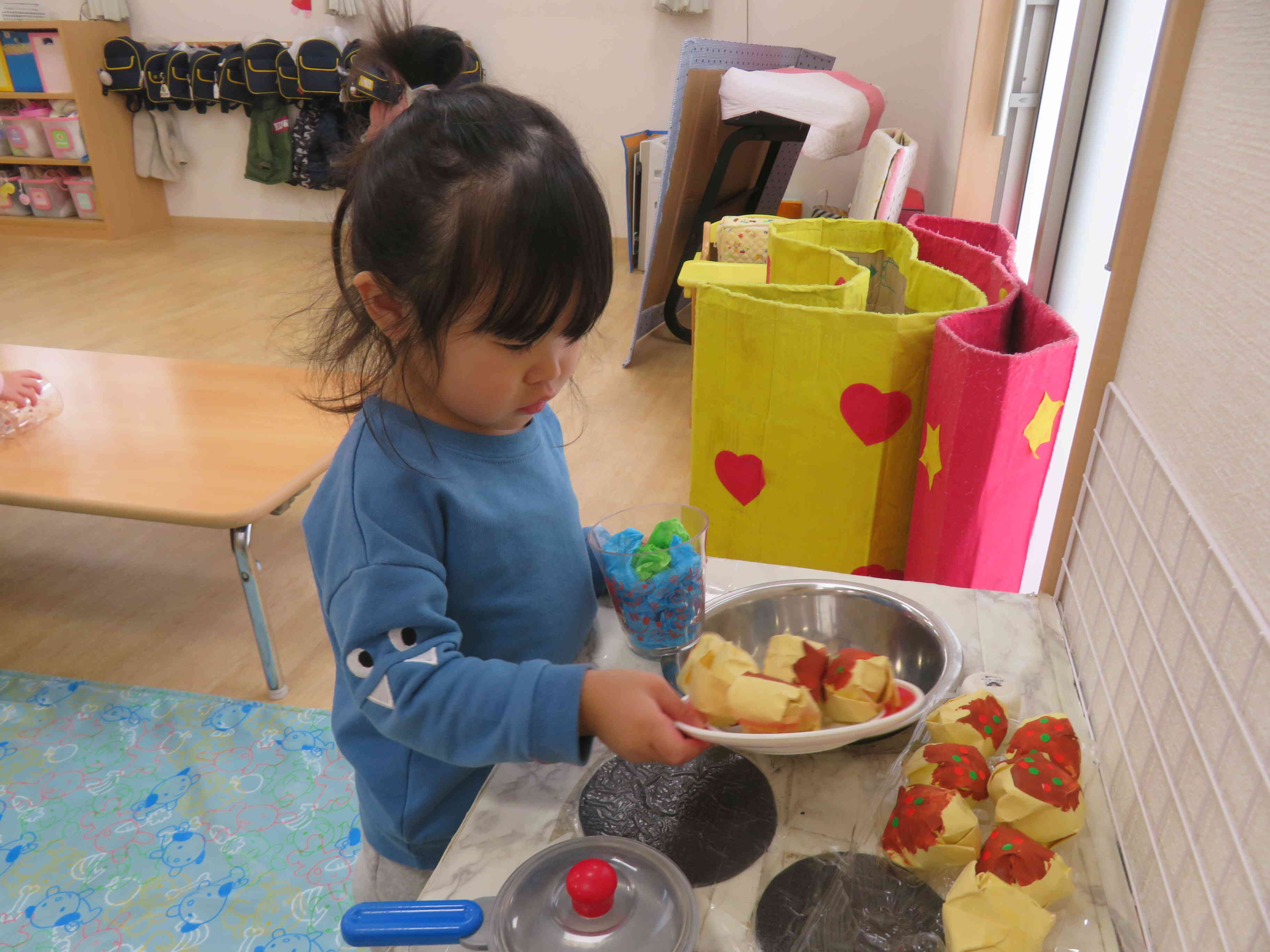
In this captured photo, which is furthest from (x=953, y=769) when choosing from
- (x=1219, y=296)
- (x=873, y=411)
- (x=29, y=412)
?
(x=29, y=412)

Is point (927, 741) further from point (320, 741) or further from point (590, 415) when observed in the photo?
point (590, 415)

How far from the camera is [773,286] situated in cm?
107

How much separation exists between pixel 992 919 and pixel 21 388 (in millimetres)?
2093

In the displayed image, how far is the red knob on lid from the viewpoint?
48cm

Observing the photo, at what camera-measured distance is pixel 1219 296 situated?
481 millimetres

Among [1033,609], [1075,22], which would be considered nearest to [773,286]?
[1033,609]

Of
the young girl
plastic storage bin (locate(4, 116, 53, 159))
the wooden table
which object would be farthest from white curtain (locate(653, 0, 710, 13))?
the young girl

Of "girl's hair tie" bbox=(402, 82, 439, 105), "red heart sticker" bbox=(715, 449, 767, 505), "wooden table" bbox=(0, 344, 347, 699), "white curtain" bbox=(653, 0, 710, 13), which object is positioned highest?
"white curtain" bbox=(653, 0, 710, 13)

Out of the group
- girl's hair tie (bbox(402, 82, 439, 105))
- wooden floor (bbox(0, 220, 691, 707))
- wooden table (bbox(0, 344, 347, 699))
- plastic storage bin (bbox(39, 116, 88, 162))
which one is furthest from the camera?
plastic storage bin (bbox(39, 116, 88, 162))

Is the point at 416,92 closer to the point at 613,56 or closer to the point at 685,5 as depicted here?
the point at 685,5

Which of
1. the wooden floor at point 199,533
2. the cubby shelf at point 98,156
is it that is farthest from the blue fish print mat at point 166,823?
the cubby shelf at point 98,156

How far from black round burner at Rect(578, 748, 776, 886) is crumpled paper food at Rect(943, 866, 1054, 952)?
125 mm

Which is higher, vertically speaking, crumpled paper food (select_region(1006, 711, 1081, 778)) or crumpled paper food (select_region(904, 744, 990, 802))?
crumpled paper food (select_region(1006, 711, 1081, 778))

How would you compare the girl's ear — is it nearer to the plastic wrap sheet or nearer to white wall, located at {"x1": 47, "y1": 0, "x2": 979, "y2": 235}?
the plastic wrap sheet
